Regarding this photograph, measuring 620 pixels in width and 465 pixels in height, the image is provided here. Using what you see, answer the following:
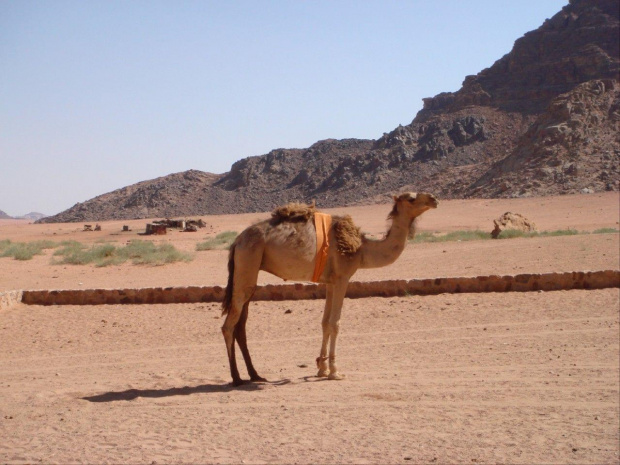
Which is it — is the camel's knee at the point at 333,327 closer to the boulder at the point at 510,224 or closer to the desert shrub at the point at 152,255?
the desert shrub at the point at 152,255

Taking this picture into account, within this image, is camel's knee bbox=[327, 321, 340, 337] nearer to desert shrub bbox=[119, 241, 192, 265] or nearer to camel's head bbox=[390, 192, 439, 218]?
camel's head bbox=[390, 192, 439, 218]

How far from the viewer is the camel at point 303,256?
30.8 feet

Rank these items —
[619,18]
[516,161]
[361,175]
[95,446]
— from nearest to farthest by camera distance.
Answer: [95,446] → [516,161] → [361,175] → [619,18]

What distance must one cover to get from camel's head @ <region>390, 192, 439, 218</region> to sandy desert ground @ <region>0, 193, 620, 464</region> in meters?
1.97

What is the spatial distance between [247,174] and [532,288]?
342 feet

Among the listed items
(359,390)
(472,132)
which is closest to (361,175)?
(472,132)

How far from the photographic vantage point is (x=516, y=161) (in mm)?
80625

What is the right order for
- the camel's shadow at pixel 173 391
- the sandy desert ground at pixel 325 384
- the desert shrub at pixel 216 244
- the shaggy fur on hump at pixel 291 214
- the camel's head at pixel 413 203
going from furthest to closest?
the desert shrub at pixel 216 244, the camel's head at pixel 413 203, the shaggy fur on hump at pixel 291 214, the camel's shadow at pixel 173 391, the sandy desert ground at pixel 325 384

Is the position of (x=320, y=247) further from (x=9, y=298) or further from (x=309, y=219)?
(x=9, y=298)

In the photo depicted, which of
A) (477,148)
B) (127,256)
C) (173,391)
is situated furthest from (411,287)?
(477,148)

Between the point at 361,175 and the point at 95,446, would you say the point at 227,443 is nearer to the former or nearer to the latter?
the point at 95,446

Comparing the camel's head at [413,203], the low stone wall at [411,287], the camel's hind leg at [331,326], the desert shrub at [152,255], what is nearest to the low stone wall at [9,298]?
the low stone wall at [411,287]

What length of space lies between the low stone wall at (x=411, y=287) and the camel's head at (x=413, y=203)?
5524 mm

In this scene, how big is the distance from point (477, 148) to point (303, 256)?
323 ft
